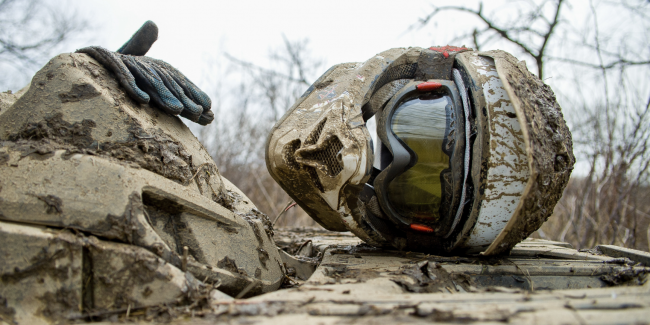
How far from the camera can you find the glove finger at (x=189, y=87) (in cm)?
221

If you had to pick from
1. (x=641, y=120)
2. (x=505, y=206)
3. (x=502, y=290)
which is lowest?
(x=502, y=290)

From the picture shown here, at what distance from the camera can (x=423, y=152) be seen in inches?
84.7

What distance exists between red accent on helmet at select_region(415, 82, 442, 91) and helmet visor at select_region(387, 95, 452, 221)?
0.05m

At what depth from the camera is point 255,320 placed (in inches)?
45.1

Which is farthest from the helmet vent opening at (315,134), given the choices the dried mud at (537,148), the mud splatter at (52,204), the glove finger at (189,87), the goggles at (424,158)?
A: the mud splatter at (52,204)

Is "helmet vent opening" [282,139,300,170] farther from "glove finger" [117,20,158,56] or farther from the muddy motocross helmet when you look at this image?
"glove finger" [117,20,158,56]

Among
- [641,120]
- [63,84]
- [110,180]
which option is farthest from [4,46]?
[641,120]

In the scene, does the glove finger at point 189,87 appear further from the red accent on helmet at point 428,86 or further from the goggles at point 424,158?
the red accent on helmet at point 428,86

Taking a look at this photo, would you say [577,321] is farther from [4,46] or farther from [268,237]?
[4,46]

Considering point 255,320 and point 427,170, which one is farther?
point 427,170

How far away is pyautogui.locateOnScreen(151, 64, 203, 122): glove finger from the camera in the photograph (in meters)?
2.10

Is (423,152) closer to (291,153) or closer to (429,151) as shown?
(429,151)

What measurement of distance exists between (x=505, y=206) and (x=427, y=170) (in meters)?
0.41

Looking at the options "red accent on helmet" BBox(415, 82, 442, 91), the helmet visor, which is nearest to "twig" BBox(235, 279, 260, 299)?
the helmet visor
